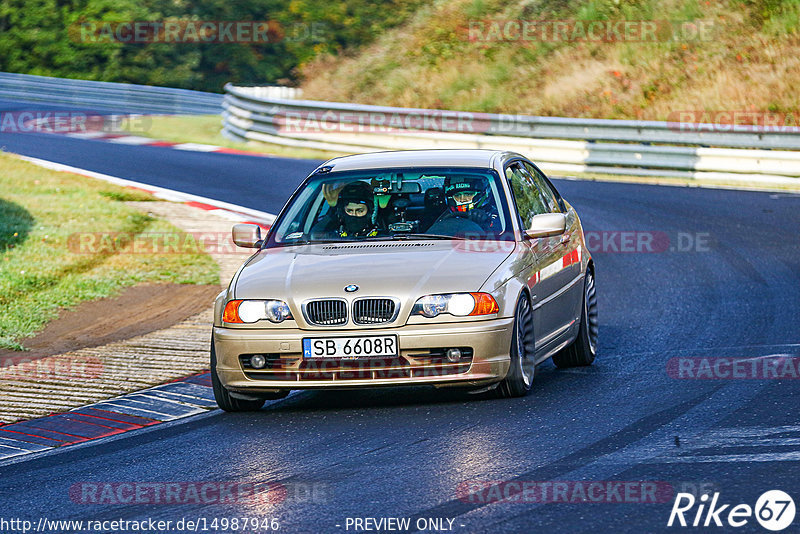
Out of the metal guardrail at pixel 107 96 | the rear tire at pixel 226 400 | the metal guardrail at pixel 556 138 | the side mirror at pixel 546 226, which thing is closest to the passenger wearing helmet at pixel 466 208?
the side mirror at pixel 546 226

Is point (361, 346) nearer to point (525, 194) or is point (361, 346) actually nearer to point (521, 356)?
point (521, 356)

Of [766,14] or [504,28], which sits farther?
[504,28]

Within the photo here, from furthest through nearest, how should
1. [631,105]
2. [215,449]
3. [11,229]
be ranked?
[631,105], [11,229], [215,449]

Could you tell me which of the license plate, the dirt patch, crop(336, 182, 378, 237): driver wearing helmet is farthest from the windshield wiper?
the dirt patch

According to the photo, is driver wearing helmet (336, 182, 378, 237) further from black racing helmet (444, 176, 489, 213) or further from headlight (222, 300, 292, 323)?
headlight (222, 300, 292, 323)

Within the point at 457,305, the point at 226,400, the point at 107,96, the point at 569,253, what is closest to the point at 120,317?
the point at 226,400

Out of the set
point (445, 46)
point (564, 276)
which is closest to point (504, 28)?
point (445, 46)

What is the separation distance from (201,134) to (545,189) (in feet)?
76.9

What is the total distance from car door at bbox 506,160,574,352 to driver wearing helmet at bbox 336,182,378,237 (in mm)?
998

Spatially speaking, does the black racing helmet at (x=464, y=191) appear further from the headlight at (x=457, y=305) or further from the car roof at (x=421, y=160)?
the headlight at (x=457, y=305)

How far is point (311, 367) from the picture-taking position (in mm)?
7812

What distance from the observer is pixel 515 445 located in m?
6.78

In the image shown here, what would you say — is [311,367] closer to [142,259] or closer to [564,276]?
[564,276]

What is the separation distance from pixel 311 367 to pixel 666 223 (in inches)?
395
